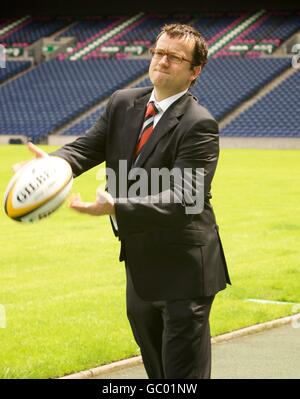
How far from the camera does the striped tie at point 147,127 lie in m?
4.55

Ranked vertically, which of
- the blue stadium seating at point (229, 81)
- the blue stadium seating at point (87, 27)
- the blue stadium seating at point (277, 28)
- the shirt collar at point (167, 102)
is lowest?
the blue stadium seating at point (87, 27)

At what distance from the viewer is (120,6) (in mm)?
56406

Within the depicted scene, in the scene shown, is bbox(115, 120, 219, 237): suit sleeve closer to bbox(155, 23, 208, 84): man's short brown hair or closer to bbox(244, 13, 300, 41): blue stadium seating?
bbox(155, 23, 208, 84): man's short brown hair

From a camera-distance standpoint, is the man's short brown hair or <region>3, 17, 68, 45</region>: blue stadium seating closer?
the man's short brown hair

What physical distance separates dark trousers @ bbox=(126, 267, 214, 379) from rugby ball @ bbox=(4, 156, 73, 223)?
61cm

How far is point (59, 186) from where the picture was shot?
4457 mm

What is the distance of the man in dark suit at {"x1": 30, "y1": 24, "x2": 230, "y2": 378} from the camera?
443 centimetres

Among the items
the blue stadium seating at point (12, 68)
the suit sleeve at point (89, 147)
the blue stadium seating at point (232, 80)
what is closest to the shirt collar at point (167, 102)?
the suit sleeve at point (89, 147)

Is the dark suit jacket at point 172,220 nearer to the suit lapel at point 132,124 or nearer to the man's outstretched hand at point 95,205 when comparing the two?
the suit lapel at point 132,124

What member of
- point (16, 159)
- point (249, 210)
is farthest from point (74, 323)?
point (16, 159)

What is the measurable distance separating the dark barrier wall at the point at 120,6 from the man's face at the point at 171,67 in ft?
156

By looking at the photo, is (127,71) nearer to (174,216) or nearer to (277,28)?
(277,28)

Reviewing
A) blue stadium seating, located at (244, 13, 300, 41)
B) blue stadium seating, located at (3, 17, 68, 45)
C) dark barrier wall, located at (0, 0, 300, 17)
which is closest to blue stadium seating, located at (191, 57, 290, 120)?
blue stadium seating, located at (244, 13, 300, 41)

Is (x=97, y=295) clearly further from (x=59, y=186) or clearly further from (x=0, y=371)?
(x=59, y=186)
